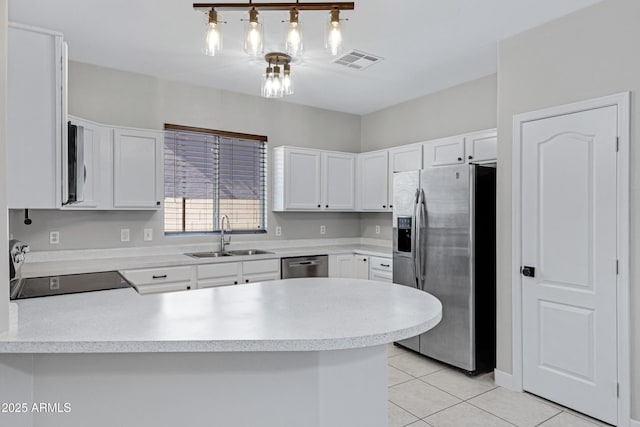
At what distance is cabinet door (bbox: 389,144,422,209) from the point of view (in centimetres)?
425

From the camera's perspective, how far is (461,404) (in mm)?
2756

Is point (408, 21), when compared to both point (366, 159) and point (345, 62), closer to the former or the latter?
point (345, 62)

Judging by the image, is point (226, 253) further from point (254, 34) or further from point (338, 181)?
point (254, 34)

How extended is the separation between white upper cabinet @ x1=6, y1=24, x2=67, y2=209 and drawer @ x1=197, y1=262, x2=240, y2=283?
1.98 m

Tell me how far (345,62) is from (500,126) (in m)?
A: 1.44

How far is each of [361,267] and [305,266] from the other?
26.9 inches

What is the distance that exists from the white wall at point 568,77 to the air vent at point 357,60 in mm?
1037

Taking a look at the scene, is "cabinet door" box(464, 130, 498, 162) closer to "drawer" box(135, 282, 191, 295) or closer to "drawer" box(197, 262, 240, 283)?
"drawer" box(197, 262, 240, 283)

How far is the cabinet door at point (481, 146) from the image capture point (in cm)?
349

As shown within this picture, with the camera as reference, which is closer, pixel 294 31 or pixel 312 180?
pixel 294 31

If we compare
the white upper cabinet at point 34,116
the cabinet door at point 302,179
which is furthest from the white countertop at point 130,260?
the white upper cabinet at point 34,116

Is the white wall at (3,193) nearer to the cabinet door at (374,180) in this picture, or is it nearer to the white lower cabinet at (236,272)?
the white lower cabinet at (236,272)

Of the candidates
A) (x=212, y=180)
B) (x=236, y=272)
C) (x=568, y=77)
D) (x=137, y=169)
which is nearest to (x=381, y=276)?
(x=236, y=272)

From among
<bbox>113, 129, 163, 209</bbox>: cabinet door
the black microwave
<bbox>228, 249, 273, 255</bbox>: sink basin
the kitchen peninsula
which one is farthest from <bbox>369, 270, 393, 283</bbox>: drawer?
the black microwave
